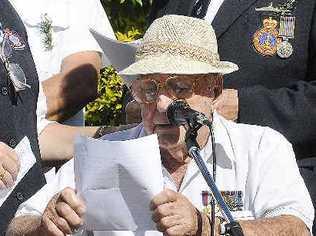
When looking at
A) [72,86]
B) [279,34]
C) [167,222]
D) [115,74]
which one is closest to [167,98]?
[167,222]

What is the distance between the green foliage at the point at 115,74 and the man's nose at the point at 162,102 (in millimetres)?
2731

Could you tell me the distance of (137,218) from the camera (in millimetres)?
3301

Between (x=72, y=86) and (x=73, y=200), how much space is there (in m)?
1.55

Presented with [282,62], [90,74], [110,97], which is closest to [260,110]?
[282,62]

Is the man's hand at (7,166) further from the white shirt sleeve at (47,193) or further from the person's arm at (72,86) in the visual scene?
the person's arm at (72,86)

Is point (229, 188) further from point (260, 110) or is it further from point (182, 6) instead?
point (182, 6)

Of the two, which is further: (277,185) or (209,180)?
(277,185)

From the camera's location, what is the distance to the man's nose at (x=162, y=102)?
360 centimetres

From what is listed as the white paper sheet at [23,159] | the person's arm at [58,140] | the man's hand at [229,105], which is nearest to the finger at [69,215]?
the white paper sheet at [23,159]

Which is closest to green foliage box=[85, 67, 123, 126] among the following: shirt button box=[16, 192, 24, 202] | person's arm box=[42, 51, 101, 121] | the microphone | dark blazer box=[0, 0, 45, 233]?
person's arm box=[42, 51, 101, 121]

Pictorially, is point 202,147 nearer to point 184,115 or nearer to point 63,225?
point 184,115

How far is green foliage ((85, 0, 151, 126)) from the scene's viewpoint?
6.76 m

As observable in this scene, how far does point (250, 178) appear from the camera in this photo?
368cm

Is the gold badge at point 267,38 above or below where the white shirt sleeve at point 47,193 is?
above
